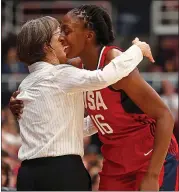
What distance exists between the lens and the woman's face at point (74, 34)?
3.21 m

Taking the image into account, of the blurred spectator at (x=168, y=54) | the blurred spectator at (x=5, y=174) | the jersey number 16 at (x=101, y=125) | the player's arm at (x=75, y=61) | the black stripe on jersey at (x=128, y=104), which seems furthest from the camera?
the blurred spectator at (x=168, y=54)

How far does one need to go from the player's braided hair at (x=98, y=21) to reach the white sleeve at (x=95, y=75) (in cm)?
26

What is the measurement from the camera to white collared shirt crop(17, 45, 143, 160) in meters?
2.97

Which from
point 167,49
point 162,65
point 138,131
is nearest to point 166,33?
point 167,49

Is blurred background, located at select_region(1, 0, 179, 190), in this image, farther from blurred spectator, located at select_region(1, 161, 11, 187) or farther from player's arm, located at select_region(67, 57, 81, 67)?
player's arm, located at select_region(67, 57, 81, 67)

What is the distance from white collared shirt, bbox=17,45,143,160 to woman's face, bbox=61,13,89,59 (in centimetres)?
19

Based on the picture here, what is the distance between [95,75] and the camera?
9.70ft

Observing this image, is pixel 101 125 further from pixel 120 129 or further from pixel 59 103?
pixel 59 103

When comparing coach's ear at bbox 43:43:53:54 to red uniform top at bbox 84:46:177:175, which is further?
red uniform top at bbox 84:46:177:175

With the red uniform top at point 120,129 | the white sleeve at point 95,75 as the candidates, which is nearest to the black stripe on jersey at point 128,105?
the red uniform top at point 120,129

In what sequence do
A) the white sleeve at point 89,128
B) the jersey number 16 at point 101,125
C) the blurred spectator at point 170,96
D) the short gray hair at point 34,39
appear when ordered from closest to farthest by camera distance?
the short gray hair at point 34,39 → the jersey number 16 at point 101,125 → the white sleeve at point 89,128 → the blurred spectator at point 170,96

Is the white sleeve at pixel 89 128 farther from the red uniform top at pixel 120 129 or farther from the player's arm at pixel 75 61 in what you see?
the player's arm at pixel 75 61

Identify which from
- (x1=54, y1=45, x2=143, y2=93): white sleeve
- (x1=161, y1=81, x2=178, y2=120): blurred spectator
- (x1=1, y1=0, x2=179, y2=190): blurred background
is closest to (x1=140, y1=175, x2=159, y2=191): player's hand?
(x1=54, y1=45, x2=143, y2=93): white sleeve

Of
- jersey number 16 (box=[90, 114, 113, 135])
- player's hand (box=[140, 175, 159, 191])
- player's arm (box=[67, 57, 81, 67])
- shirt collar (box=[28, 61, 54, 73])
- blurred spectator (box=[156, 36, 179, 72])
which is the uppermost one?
shirt collar (box=[28, 61, 54, 73])
